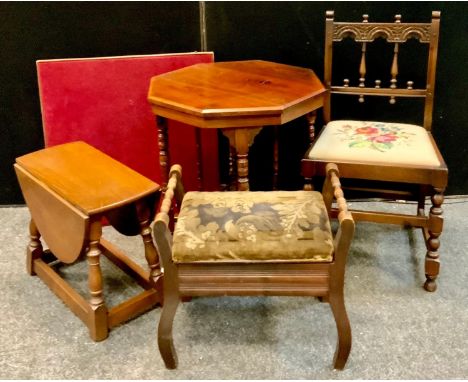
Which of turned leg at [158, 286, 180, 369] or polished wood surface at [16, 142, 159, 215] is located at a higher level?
polished wood surface at [16, 142, 159, 215]

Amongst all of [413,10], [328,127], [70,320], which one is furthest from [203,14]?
[70,320]

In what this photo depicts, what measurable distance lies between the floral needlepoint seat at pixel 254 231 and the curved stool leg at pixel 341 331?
155 mm

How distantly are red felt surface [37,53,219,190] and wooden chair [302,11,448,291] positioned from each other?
24.7 inches

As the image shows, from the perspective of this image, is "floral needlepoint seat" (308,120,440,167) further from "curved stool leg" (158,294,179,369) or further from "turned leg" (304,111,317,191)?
"curved stool leg" (158,294,179,369)

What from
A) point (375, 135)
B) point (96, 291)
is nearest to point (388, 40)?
point (375, 135)

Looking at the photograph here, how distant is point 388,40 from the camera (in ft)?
8.17

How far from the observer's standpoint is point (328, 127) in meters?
2.56

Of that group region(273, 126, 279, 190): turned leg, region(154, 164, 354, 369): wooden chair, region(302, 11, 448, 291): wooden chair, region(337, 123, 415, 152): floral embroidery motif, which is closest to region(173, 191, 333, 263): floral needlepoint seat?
region(154, 164, 354, 369): wooden chair

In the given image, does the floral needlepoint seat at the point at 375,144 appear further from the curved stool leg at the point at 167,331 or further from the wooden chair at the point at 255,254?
the curved stool leg at the point at 167,331

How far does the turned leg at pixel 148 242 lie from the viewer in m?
2.10

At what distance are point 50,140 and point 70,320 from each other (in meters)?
0.93

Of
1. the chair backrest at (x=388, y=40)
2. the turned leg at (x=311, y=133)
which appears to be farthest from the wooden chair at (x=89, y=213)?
the chair backrest at (x=388, y=40)

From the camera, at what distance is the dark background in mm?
2729

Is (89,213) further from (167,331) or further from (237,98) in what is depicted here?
(237,98)
